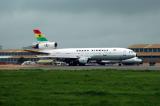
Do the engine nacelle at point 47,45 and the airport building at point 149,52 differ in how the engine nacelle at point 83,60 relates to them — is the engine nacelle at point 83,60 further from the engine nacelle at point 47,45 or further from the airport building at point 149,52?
the airport building at point 149,52

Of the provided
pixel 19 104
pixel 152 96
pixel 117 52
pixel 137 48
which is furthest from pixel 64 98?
pixel 137 48

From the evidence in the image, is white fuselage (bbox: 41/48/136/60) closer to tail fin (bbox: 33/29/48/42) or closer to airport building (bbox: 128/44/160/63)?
tail fin (bbox: 33/29/48/42)

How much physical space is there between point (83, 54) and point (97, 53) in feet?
12.2

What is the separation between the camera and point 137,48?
126m

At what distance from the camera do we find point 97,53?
85.1m

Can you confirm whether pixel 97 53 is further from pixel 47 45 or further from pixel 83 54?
pixel 47 45

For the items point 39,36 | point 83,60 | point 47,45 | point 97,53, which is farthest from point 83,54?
point 39,36

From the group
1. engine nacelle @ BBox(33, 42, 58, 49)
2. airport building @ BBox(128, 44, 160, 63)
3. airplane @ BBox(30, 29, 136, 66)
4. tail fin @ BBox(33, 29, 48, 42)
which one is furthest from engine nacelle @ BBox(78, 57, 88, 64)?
airport building @ BBox(128, 44, 160, 63)

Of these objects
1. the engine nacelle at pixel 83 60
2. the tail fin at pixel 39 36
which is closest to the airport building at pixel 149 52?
the tail fin at pixel 39 36

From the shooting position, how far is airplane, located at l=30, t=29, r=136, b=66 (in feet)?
275

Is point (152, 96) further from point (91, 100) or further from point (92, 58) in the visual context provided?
point (92, 58)

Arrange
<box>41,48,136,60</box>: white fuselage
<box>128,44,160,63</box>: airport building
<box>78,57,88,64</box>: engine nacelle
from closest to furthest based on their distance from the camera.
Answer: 1. <box>41,48,136,60</box>: white fuselage
2. <box>78,57,88,64</box>: engine nacelle
3. <box>128,44,160,63</box>: airport building

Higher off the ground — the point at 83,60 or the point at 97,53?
the point at 97,53

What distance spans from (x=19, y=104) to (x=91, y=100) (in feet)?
10.5
